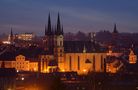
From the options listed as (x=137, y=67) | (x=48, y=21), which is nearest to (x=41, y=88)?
(x=137, y=67)

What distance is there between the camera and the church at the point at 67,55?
69.6m

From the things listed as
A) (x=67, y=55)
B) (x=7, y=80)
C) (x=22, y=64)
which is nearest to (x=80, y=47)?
(x=67, y=55)

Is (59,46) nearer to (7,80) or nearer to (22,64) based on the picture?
(22,64)

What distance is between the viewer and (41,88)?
41.7 meters

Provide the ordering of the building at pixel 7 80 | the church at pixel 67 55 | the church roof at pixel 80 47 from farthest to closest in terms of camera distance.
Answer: the church roof at pixel 80 47
the church at pixel 67 55
the building at pixel 7 80

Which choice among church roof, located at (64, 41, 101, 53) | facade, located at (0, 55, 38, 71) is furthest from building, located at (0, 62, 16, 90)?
church roof, located at (64, 41, 101, 53)

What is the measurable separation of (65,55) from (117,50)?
115ft

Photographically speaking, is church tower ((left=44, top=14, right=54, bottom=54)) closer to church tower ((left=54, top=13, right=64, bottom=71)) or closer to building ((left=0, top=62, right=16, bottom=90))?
church tower ((left=54, top=13, right=64, bottom=71))

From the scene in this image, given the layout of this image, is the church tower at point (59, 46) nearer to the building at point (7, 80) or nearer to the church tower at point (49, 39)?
the church tower at point (49, 39)

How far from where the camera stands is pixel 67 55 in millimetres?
72375

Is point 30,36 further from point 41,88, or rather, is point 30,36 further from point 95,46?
point 41,88

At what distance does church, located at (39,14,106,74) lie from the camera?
2741 inches

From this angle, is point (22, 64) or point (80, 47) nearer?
point (22, 64)

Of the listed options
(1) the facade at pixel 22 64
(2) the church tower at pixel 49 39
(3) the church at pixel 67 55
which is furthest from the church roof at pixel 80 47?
Result: (1) the facade at pixel 22 64
